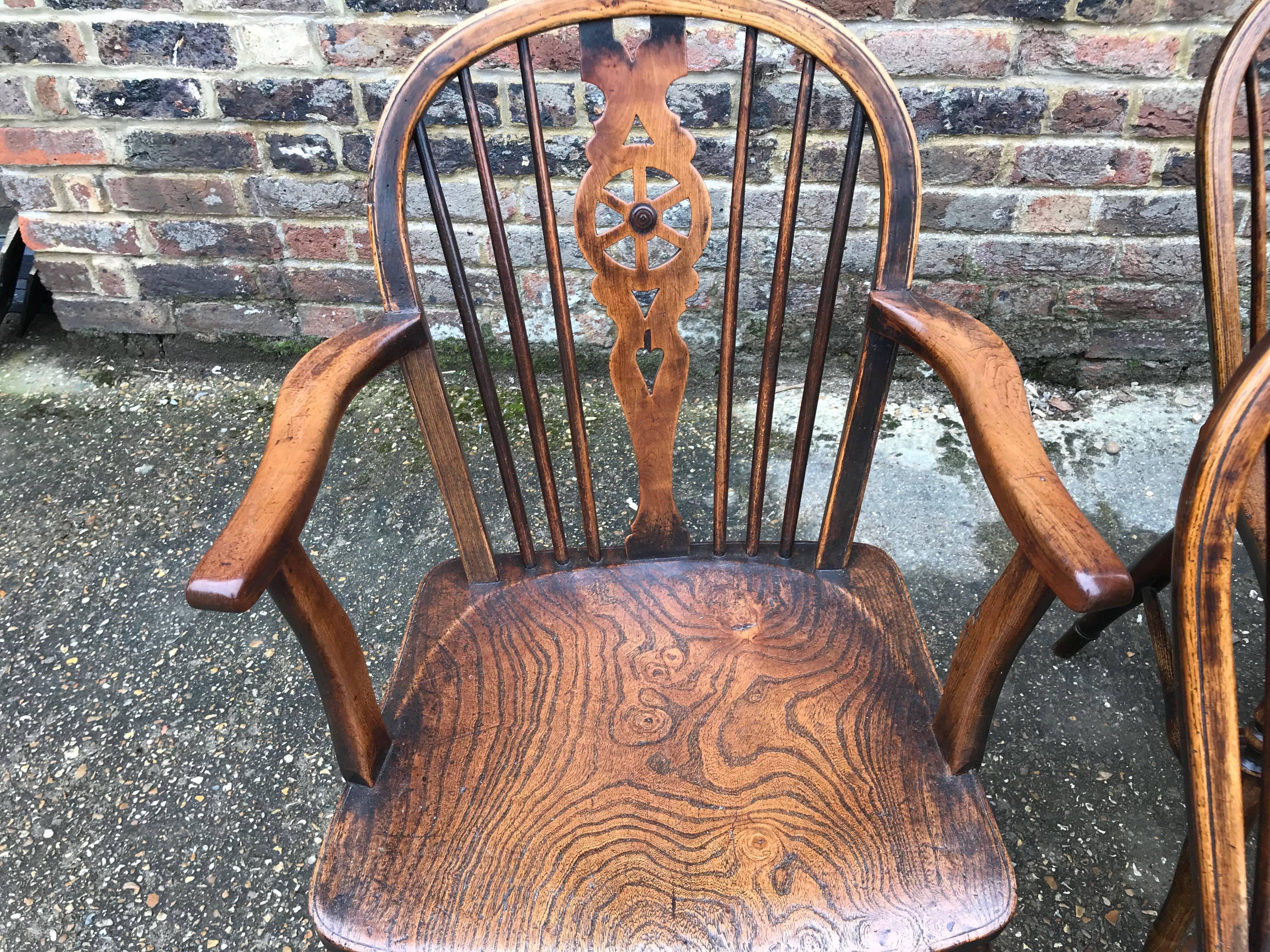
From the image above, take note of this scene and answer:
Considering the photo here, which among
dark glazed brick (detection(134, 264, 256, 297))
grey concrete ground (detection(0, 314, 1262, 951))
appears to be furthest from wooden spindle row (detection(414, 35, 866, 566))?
dark glazed brick (detection(134, 264, 256, 297))

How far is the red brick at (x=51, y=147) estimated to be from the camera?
175cm

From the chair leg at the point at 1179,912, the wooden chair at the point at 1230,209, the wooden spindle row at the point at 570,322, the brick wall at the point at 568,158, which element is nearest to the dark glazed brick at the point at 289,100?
the brick wall at the point at 568,158

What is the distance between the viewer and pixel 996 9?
147 centimetres

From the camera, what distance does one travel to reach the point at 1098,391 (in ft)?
6.34

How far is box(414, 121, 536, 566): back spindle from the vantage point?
89 cm

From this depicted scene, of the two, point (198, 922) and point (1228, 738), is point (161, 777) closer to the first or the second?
point (198, 922)

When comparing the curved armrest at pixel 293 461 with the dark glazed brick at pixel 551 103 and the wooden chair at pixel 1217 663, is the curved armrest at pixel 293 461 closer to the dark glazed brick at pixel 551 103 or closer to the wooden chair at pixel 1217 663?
the wooden chair at pixel 1217 663

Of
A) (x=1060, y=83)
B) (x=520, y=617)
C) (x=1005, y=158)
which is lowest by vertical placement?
(x=520, y=617)

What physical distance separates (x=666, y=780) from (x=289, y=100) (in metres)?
1.48

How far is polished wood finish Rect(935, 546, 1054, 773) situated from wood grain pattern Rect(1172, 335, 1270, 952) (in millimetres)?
98

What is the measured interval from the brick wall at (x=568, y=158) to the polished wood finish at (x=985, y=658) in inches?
43.1

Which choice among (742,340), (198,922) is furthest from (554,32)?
(198,922)

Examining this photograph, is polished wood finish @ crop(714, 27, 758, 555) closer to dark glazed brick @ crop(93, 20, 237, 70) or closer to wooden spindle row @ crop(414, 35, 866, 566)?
wooden spindle row @ crop(414, 35, 866, 566)

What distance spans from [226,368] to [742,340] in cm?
121
